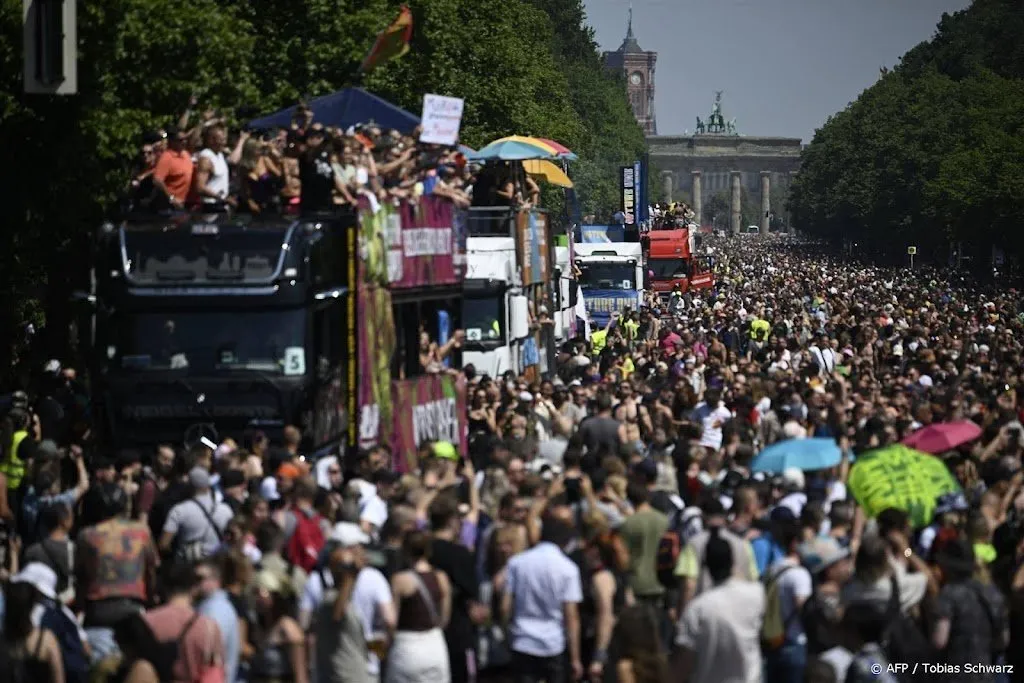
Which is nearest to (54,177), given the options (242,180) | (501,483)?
(242,180)

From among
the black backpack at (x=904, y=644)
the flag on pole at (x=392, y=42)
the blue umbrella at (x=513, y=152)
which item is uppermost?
the flag on pole at (x=392, y=42)

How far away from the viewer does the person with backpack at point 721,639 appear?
10.0 m

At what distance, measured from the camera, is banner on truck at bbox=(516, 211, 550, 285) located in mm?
28672

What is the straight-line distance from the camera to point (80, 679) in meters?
11.2

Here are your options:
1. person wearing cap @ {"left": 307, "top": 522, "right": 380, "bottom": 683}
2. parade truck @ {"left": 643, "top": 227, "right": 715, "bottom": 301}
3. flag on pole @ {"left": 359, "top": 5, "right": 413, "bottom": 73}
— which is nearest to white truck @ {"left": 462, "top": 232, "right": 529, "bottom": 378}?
flag on pole @ {"left": 359, "top": 5, "right": 413, "bottom": 73}

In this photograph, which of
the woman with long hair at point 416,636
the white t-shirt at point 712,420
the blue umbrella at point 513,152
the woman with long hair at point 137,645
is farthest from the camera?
the blue umbrella at point 513,152

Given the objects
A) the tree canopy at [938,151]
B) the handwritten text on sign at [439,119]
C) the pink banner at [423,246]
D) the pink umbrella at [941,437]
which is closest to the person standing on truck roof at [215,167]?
the pink banner at [423,246]

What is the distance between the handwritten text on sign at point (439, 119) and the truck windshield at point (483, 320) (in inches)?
116

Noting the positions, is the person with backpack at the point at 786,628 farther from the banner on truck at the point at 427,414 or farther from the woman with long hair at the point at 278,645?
the banner on truck at the point at 427,414

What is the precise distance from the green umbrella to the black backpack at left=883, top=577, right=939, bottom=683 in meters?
3.08

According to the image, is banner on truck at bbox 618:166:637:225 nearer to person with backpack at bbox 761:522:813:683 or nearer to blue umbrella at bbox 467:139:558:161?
blue umbrella at bbox 467:139:558:161

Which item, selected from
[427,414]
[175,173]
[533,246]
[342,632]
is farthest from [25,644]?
[533,246]

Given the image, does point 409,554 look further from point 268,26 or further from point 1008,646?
point 268,26

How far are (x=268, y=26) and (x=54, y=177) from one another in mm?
9708
